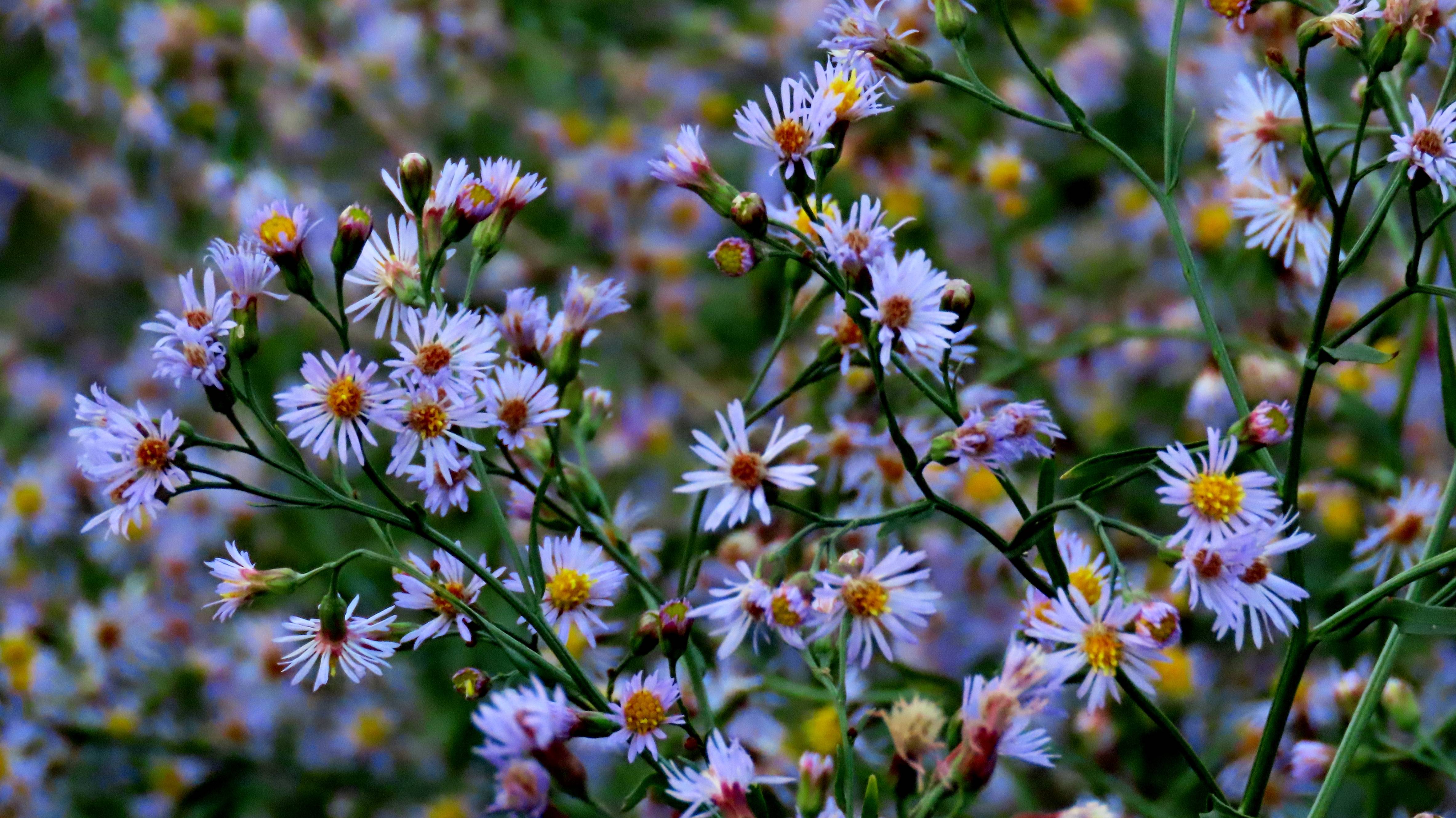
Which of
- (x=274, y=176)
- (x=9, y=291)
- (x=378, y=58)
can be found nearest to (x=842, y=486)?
(x=274, y=176)

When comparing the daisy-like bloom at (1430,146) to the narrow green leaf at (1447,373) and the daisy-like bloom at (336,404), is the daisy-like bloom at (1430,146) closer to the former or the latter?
the narrow green leaf at (1447,373)

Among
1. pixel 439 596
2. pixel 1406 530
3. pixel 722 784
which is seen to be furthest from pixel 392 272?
pixel 1406 530

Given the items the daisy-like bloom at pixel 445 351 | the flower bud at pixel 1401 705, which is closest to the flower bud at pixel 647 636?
the daisy-like bloom at pixel 445 351

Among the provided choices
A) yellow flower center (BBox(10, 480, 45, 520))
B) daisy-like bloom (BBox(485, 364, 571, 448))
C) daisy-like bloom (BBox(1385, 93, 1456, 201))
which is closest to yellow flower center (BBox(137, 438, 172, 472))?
daisy-like bloom (BBox(485, 364, 571, 448))

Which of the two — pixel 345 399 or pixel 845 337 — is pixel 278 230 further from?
pixel 845 337

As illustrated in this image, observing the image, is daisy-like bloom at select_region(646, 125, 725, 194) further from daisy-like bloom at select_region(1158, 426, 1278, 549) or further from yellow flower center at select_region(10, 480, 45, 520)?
yellow flower center at select_region(10, 480, 45, 520)

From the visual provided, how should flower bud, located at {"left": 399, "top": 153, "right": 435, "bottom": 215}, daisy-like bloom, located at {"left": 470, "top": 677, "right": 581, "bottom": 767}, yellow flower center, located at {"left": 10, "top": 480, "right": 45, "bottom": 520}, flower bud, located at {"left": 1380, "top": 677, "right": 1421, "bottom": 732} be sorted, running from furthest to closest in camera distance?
1. yellow flower center, located at {"left": 10, "top": 480, "right": 45, "bottom": 520}
2. flower bud, located at {"left": 1380, "top": 677, "right": 1421, "bottom": 732}
3. flower bud, located at {"left": 399, "top": 153, "right": 435, "bottom": 215}
4. daisy-like bloom, located at {"left": 470, "top": 677, "right": 581, "bottom": 767}
